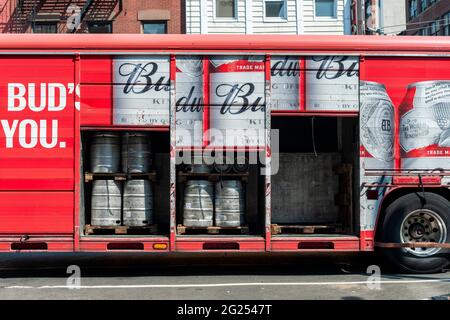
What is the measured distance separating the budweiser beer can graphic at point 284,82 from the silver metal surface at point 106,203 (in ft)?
8.16

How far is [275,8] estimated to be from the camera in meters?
21.3

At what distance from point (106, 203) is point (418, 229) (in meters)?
4.34

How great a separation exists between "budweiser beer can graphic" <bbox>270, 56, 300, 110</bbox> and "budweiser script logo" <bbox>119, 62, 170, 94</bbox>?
1445 mm

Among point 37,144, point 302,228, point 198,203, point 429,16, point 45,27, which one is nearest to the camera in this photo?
point 37,144

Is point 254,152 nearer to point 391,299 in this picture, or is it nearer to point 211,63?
point 211,63

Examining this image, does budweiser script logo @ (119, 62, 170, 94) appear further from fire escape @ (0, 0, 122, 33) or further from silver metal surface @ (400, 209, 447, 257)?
fire escape @ (0, 0, 122, 33)

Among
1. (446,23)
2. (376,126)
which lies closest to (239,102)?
(376,126)

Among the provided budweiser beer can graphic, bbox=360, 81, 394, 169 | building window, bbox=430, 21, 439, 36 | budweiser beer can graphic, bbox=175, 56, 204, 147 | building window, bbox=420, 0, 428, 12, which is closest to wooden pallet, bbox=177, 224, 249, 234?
budweiser beer can graphic, bbox=175, 56, 204, 147

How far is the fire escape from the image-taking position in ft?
72.1

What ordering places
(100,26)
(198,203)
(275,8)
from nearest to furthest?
1. (198,203)
2. (275,8)
3. (100,26)

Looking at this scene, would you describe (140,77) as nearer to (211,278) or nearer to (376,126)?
(211,278)

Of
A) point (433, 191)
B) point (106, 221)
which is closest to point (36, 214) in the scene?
point (106, 221)

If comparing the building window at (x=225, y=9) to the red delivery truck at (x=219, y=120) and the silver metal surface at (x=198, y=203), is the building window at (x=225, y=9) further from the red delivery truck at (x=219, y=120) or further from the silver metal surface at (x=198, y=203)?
the silver metal surface at (x=198, y=203)

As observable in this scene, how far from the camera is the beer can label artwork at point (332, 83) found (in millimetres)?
7348
